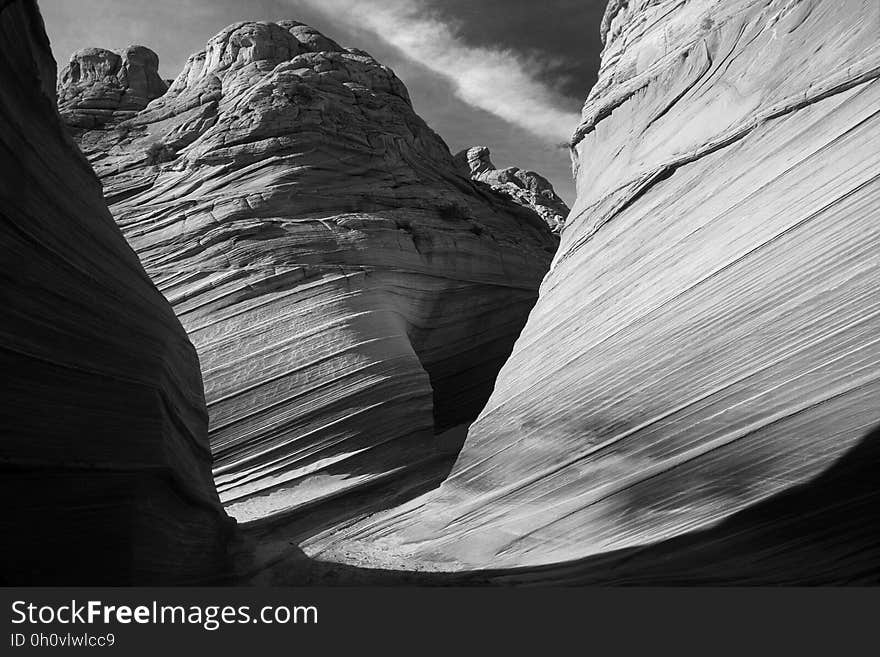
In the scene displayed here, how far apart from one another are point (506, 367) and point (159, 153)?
6.40 metres

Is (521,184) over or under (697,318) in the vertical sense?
over

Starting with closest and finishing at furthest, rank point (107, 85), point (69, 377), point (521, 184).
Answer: point (69, 377), point (107, 85), point (521, 184)

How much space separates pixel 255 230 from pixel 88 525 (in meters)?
5.33

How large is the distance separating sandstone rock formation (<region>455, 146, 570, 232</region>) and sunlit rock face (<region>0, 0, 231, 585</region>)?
13137 millimetres

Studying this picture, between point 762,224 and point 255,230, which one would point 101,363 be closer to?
point 762,224

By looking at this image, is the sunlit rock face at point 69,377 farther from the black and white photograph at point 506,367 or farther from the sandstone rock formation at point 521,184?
the sandstone rock formation at point 521,184

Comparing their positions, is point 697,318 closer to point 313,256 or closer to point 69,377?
point 69,377

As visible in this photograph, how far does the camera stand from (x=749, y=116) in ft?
16.3

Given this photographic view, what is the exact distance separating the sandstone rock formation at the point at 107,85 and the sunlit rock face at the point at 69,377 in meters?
7.12

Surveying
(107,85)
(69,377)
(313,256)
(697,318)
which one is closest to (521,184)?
(107,85)

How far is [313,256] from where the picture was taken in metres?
8.47

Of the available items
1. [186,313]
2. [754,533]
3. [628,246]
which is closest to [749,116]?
[628,246]

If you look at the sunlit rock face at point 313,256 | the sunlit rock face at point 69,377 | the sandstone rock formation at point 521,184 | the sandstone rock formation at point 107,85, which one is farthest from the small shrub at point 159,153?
Result: the sandstone rock formation at point 521,184

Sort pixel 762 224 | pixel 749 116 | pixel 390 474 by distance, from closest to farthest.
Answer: pixel 762 224, pixel 749 116, pixel 390 474
